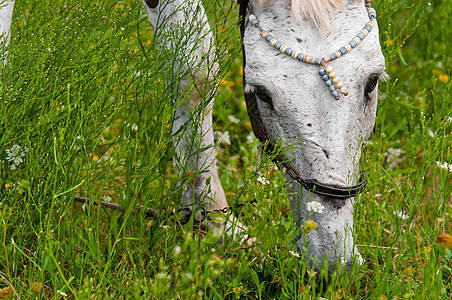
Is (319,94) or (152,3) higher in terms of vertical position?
(152,3)

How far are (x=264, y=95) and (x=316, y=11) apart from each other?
369 millimetres

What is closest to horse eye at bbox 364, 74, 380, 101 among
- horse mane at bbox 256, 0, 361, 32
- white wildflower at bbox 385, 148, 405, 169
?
horse mane at bbox 256, 0, 361, 32

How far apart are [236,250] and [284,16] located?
102 cm

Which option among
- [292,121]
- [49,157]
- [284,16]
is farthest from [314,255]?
[49,157]

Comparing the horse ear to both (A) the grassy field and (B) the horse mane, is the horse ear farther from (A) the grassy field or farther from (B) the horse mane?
(B) the horse mane

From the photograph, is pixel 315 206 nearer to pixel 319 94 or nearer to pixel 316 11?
pixel 319 94

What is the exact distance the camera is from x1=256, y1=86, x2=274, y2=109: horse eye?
1.84m

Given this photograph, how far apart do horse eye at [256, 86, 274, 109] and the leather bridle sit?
1.1 inches

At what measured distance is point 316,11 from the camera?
179 cm

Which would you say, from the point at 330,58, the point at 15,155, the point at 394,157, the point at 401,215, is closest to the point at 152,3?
the point at 15,155

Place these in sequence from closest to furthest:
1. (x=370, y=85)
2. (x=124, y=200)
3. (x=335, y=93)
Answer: (x=335, y=93) < (x=370, y=85) < (x=124, y=200)

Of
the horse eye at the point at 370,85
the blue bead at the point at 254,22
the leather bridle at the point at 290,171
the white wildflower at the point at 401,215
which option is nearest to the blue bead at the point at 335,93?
the horse eye at the point at 370,85

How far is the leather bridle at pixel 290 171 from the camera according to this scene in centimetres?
175

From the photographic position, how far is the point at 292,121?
1.78m
